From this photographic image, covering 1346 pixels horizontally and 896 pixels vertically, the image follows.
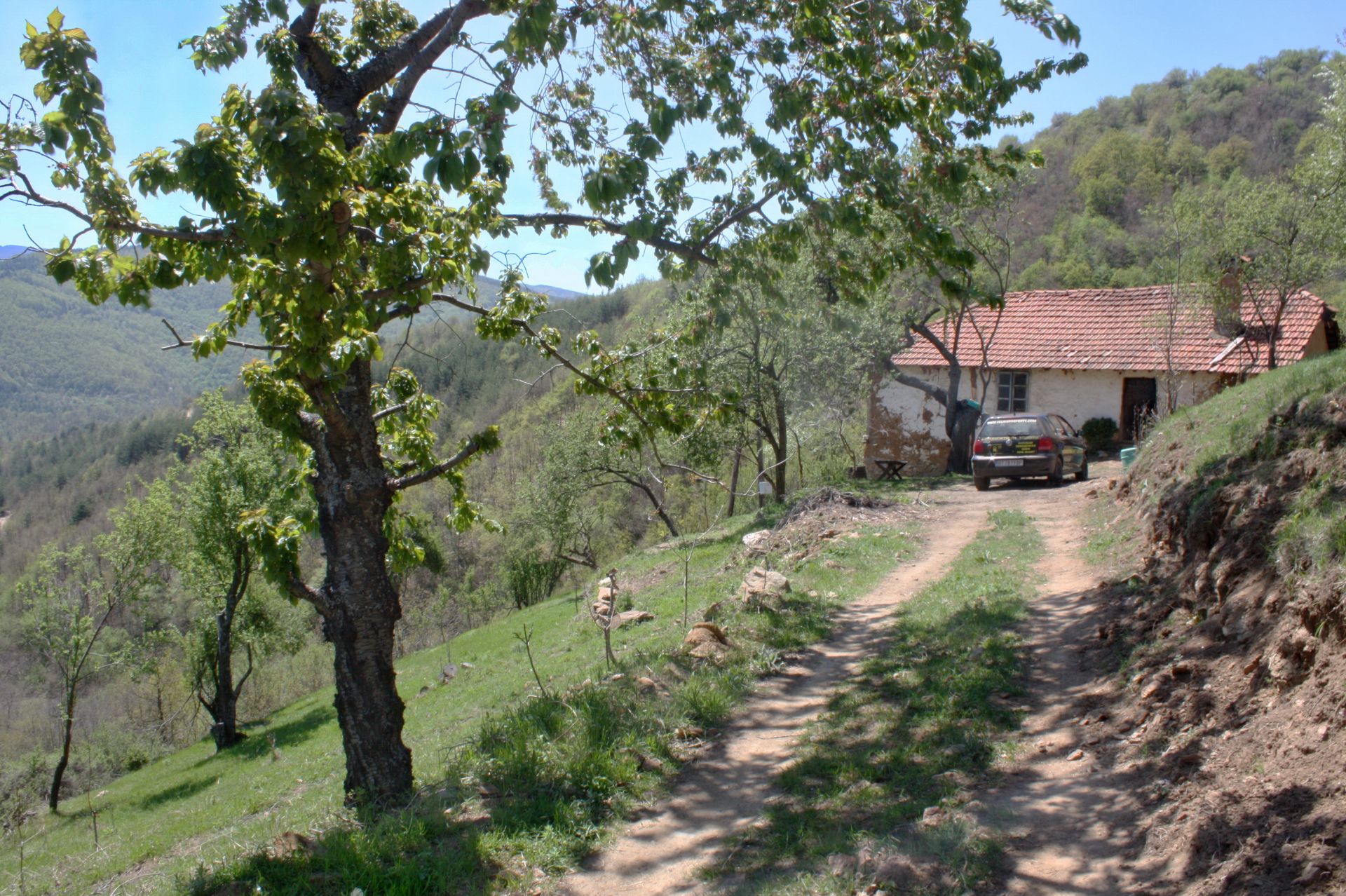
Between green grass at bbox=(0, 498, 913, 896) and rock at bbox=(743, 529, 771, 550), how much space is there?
1.88ft

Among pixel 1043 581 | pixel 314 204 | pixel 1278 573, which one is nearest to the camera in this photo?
pixel 314 204

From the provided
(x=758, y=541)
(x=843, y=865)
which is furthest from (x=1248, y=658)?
(x=758, y=541)

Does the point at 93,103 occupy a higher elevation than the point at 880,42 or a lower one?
lower

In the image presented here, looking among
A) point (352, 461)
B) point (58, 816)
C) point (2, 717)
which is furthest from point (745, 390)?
point (2, 717)

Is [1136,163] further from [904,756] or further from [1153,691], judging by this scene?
[904,756]

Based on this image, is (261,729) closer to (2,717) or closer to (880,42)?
(2,717)

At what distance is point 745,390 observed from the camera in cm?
2214

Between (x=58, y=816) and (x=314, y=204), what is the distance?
2784 cm

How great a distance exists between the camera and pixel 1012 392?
93.5ft

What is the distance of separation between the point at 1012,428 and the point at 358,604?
16.8 meters

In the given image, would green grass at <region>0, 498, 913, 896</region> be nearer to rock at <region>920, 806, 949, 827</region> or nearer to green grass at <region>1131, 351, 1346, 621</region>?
rock at <region>920, 806, 949, 827</region>

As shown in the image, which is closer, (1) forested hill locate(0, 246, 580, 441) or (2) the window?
(2) the window

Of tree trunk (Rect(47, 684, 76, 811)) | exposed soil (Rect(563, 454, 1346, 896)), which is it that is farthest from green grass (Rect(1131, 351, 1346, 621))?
tree trunk (Rect(47, 684, 76, 811))

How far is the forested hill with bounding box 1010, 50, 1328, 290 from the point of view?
48906 millimetres
